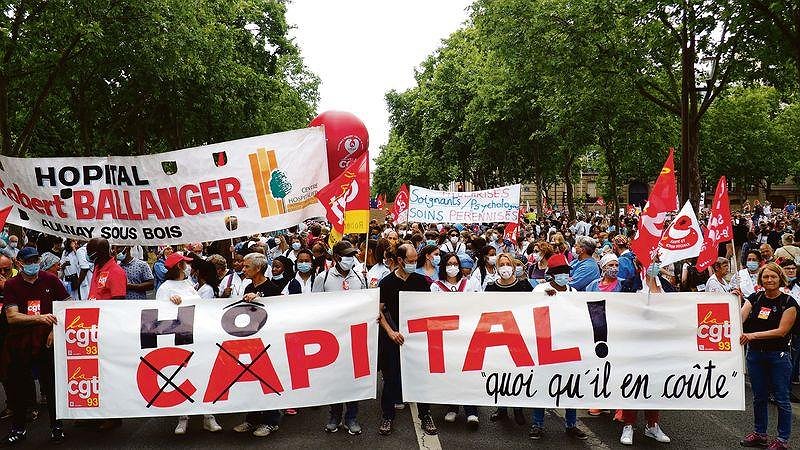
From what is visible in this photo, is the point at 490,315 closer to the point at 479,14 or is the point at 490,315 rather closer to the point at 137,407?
the point at 137,407

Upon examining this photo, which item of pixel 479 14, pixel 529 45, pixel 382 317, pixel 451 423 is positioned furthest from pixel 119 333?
pixel 479 14

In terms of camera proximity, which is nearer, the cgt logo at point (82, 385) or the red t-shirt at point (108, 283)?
the cgt logo at point (82, 385)

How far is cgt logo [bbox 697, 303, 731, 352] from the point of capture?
6262mm

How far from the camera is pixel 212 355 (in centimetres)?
634

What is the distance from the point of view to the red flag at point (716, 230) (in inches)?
356

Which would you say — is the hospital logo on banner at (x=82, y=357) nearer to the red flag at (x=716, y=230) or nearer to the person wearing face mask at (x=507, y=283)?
the person wearing face mask at (x=507, y=283)

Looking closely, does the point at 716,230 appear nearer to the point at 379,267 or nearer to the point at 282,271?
the point at 379,267

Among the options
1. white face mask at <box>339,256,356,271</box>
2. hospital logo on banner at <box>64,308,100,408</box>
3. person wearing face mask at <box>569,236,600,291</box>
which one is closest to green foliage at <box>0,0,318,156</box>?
hospital logo on banner at <box>64,308,100,408</box>

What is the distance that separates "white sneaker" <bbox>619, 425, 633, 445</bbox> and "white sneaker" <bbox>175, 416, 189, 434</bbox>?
13.5 ft

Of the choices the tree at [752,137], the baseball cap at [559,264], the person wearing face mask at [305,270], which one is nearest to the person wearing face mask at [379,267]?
the person wearing face mask at [305,270]

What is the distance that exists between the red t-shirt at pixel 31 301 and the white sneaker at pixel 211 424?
5.58ft

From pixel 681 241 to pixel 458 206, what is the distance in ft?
35.8

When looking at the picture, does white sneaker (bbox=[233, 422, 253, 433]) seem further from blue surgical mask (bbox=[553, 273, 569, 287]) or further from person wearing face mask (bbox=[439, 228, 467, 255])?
person wearing face mask (bbox=[439, 228, 467, 255])

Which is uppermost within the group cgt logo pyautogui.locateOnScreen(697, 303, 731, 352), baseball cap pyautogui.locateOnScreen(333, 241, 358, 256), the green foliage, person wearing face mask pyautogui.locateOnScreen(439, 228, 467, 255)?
the green foliage
